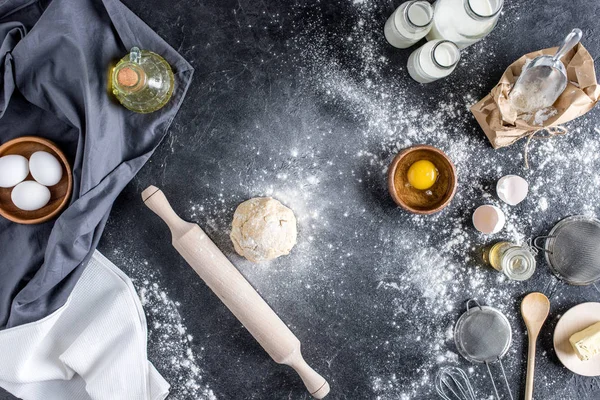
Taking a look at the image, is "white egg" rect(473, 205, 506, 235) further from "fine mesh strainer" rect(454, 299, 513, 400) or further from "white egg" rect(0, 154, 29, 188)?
"white egg" rect(0, 154, 29, 188)

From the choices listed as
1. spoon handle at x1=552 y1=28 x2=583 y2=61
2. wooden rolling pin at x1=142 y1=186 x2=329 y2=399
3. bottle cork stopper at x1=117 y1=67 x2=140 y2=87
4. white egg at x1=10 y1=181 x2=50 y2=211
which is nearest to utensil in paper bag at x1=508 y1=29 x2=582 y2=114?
spoon handle at x1=552 y1=28 x2=583 y2=61

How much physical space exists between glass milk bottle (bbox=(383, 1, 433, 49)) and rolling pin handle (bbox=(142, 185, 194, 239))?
78 cm

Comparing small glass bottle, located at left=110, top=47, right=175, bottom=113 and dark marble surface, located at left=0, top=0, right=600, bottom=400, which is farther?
dark marble surface, located at left=0, top=0, right=600, bottom=400

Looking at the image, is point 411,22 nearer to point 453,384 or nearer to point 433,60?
point 433,60

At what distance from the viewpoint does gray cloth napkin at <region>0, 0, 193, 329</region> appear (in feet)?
4.41

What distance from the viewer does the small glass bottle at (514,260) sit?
4.82 feet

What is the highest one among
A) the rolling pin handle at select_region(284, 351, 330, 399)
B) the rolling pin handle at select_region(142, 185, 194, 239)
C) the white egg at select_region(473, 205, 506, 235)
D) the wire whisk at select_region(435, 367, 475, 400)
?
the white egg at select_region(473, 205, 506, 235)

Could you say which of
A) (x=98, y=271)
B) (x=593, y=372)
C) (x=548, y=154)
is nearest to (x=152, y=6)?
(x=98, y=271)

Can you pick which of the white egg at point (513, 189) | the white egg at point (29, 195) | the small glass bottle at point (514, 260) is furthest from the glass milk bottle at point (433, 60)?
the white egg at point (29, 195)

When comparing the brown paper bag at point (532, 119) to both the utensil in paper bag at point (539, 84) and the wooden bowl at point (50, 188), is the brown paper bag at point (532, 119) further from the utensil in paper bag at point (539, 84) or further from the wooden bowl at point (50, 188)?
the wooden bowl at point (50, 188)

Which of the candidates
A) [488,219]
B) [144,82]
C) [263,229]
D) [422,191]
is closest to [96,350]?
[263,229]

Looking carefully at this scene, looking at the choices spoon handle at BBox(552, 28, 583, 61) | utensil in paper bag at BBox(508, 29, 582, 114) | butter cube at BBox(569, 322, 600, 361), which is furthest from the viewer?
butter cube at BBox(569, 322, 600, 361)

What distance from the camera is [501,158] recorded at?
153cm

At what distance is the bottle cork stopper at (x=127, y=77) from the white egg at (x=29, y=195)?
357 millimetres
